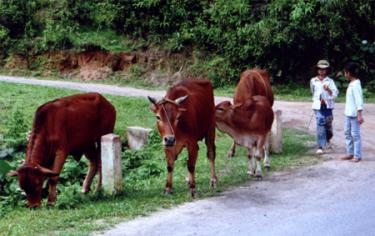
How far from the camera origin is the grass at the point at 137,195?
352 inches

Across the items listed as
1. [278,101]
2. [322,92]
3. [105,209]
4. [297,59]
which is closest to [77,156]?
[105,209]

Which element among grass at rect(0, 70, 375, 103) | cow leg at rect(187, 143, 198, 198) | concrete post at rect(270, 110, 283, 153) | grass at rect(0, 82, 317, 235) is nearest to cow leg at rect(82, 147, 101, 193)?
Result: grass at rect(0, 82, 317, 235)

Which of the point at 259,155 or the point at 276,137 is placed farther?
the point at 276,137

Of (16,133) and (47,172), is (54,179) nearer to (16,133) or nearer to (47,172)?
(47,172)

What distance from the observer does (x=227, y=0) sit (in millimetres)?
→ 23859

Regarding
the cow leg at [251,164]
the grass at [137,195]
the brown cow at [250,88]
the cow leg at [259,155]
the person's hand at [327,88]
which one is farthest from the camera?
the brown cow at [250,88]

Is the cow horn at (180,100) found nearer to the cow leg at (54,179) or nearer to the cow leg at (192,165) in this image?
the cow leg at (192,165)

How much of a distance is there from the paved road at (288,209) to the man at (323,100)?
0.88 metres

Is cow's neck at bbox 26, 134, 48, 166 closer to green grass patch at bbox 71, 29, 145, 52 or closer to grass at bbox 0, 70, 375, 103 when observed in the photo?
grass at bbox 0, 70, 375, 103

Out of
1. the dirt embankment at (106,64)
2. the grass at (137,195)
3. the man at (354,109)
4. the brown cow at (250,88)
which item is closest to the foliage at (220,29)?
the dirt embankment at (106,64)

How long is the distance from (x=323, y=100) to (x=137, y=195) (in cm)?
451

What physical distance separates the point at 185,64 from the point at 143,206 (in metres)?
15.2

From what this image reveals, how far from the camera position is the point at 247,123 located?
1191 centimetres

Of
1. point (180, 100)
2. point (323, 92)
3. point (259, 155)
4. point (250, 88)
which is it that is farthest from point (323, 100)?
point (180, 100)
